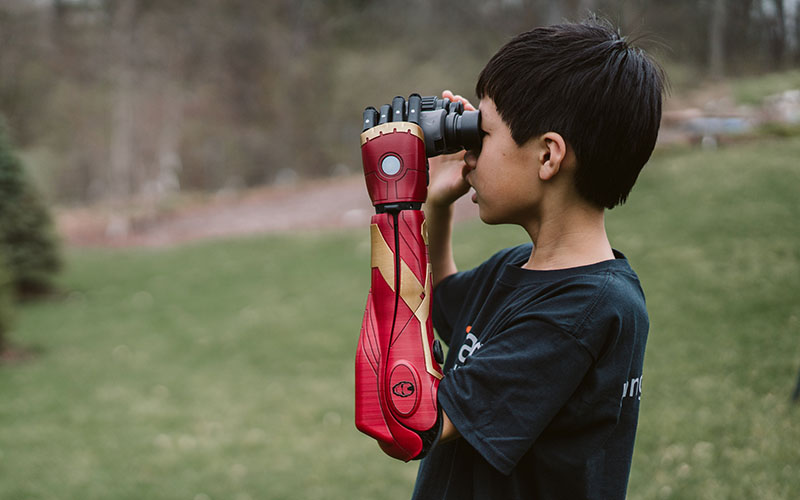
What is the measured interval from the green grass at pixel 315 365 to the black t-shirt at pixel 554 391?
9.57 ft

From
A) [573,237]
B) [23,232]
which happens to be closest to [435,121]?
[573,237]

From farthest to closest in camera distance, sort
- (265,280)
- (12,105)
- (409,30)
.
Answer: (409,30) → (12,105) → (265,280)

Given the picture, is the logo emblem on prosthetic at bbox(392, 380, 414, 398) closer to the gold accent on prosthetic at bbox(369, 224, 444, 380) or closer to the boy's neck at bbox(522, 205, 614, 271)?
the gold accent on prosthetic at bbox(369, 224, 444, 380)

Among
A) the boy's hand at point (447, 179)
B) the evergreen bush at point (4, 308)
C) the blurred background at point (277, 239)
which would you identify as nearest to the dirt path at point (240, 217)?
the blurred background at point (277, 239)

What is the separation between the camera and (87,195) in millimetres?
21859

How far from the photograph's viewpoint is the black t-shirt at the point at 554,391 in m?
1.17

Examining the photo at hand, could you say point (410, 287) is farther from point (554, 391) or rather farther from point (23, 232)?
point (23, 232)

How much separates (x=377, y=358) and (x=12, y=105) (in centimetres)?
2216

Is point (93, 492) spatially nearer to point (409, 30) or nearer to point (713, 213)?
point (713, 213)

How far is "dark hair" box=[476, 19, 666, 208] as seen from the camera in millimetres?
1244

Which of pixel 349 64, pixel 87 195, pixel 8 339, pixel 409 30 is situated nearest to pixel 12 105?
pixel 87 195

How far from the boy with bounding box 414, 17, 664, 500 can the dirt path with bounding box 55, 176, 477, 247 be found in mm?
11551

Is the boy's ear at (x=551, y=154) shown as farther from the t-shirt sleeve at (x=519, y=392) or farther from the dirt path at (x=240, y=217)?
the dirt path at (x=240, y=217)

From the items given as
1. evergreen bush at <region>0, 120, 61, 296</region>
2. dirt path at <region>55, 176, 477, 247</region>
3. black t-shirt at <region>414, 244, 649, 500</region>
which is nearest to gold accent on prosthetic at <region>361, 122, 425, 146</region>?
black t-shirt at <region>414, 244, 649, 500</region>
